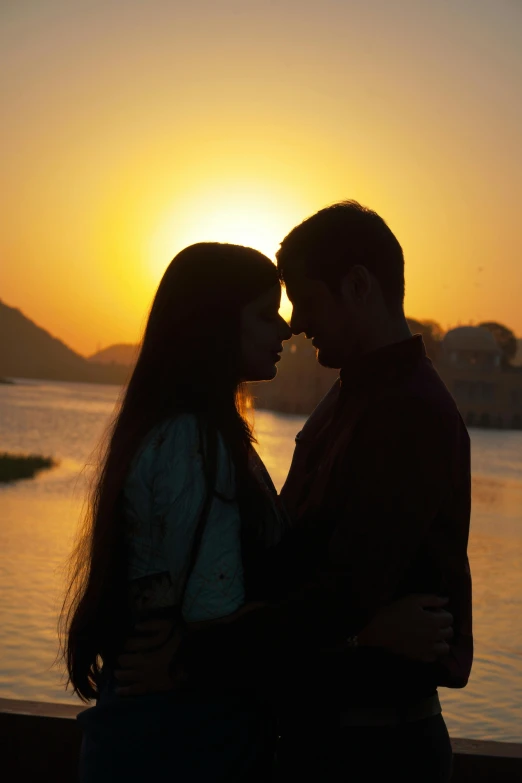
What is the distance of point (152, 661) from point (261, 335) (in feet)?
2.24

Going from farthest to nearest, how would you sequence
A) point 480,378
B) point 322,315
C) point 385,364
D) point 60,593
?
point 480,378, point 60,593, point 322,315, point 385,364

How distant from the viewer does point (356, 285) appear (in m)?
2.20

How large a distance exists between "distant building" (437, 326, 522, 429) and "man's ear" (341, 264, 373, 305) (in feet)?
262

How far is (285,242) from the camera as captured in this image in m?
2.26

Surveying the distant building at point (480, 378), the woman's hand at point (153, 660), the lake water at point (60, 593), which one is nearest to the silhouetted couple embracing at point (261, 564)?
the woman's hand at point (153, 660)

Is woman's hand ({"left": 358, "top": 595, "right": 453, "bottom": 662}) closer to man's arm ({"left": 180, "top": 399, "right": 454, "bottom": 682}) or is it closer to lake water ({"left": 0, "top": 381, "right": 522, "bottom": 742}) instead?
man's arm ({"left": 180, "top": 399, "right": 454, "bottom": 682})

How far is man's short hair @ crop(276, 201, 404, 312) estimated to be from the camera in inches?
85.8

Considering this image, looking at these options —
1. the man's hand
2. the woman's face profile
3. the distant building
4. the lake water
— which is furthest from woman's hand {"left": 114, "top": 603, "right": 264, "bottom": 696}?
the distant building

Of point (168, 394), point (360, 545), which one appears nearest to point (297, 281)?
point (168, 394)

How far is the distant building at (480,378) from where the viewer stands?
280 feet

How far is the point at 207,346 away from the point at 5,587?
34.1ft

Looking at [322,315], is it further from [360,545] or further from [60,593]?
[60,593]

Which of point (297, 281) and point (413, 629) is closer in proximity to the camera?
point (413, 629)

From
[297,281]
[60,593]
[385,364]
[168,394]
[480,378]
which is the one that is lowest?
[60,593]
